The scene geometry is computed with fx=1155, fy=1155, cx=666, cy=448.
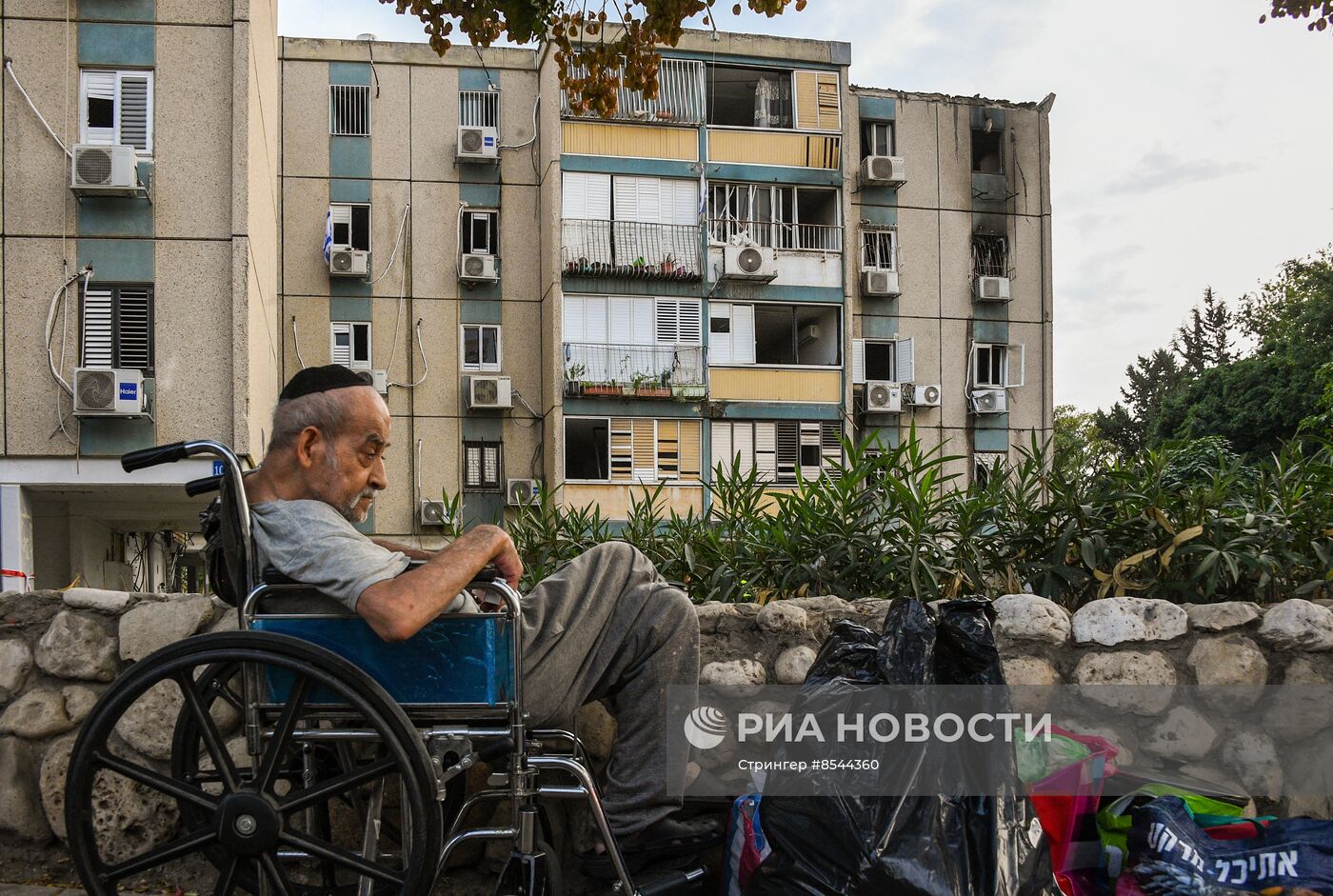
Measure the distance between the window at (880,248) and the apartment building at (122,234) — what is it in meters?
16.7

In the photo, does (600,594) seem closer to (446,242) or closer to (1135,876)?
(1135,876)

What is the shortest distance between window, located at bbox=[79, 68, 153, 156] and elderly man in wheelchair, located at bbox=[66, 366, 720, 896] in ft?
64.4

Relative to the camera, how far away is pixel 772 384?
28.8 meters

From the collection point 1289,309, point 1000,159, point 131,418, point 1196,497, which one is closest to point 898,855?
point 1196,497

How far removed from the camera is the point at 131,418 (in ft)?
63.3

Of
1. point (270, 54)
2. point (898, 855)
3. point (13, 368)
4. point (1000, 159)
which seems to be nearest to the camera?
point (898, 855)

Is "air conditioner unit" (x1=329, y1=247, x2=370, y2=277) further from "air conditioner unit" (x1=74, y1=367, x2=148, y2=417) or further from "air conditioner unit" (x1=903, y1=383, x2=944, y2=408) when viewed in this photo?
"air conditioner unit" (x1=903, y1=383, x2=944, y2=408)

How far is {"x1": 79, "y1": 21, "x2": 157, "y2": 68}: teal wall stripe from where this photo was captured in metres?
20.0

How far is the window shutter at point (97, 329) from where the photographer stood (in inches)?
764

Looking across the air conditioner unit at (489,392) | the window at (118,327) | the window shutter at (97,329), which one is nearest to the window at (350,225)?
the air conditioner unit at (489,392)

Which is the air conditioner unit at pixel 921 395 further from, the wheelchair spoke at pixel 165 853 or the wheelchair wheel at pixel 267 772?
the wheelchair spoke at pixel 165 853

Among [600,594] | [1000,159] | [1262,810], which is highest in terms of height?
[1000,159]

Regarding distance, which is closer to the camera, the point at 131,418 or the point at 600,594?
the point at 600,594

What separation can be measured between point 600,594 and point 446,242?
2684 centimetres
